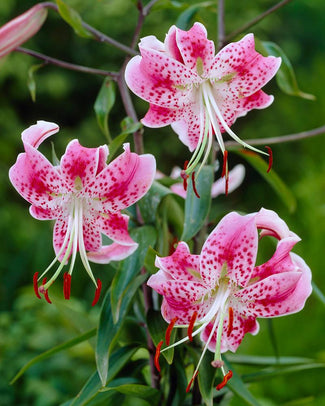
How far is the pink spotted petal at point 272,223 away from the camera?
585 millimetres

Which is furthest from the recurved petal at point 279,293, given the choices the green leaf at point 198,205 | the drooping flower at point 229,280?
the green leaf at point 198,205

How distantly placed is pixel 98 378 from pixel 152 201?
0.21m

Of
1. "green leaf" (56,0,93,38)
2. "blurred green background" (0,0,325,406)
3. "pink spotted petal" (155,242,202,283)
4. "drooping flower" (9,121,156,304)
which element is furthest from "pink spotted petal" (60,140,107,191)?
"blurred green background" (0,0,325,406)

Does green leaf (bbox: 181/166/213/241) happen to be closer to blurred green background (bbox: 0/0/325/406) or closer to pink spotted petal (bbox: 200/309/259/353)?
pink spotted petal (bbox: 200/309/259/353)

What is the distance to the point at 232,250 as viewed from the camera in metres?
0.59

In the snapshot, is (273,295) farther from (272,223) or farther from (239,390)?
(239,390)

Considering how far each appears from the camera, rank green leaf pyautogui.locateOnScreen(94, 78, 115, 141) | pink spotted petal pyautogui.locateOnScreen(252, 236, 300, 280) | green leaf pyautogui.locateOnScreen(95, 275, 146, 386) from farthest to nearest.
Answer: green leaf pyautogui.locateOnScreen(94, 78, 115, 141), green leaf pyautogui.locateOnScreen(95, 275, 146, 386), pink spotted petal pyautogui.locateOnScreen(252, 236, 300, 280)

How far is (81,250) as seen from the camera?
0.63 metres

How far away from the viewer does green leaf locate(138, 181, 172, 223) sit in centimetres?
Result: 75

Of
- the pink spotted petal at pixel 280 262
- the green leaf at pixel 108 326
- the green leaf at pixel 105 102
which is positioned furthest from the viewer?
the green leaf at pixel 105 102

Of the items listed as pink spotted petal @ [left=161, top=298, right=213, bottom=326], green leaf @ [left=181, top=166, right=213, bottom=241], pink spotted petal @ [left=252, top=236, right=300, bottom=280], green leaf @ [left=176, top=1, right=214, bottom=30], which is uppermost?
green leaf @ [left=176, top=1, right=214, bottom=30]

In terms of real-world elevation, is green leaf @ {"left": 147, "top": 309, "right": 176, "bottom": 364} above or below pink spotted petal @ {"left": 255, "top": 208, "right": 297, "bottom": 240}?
below

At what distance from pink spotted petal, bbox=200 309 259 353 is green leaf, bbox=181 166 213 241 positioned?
102mm

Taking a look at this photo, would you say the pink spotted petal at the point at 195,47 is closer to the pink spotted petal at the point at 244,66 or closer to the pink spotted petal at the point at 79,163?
the pink spotted petal at the point at 244,66
